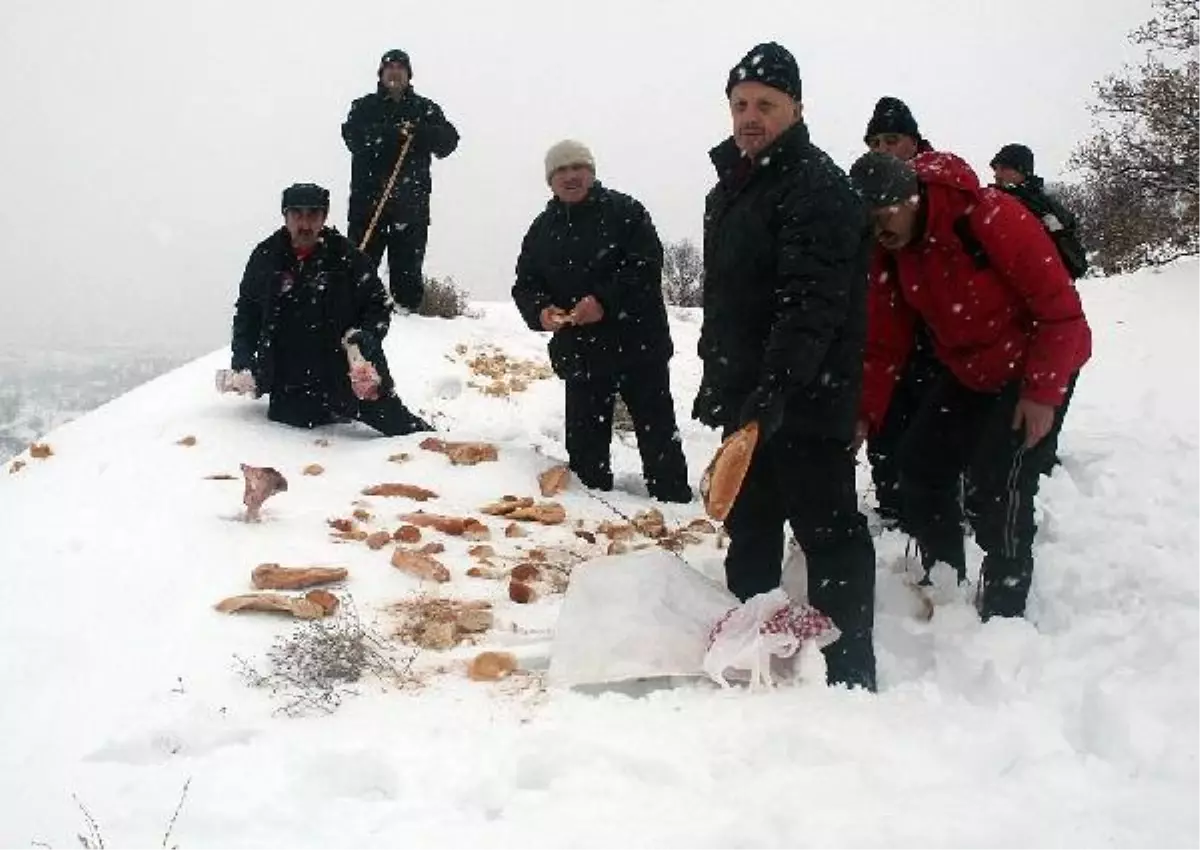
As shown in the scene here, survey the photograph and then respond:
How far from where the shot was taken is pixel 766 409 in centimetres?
270

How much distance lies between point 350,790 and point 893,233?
6.92 feet

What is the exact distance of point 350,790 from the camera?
88.1 inches

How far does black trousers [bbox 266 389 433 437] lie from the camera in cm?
589

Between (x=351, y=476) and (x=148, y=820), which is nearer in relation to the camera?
(x=148, y=820)

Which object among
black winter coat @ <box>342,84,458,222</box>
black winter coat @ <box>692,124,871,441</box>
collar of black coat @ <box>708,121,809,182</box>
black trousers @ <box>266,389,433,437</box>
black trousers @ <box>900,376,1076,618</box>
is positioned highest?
black winter coat @ <box>342,84,458,222</box>

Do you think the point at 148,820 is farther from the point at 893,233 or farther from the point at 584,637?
the point at 893,233

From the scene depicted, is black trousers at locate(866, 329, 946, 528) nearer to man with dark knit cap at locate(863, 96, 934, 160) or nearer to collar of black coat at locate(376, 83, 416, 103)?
man with dark knit cap at locate(863, 96, 934, 160)

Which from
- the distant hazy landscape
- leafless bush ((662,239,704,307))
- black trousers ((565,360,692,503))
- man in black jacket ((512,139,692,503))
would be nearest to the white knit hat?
man in black jacket ((512,139,692,503))

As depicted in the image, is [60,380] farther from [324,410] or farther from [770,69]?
[770,69]

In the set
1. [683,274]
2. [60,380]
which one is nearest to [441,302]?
→ [683,274]

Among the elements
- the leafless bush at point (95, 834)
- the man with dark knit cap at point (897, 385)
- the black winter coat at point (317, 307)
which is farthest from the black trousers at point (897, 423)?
the black winter coat at point (317, 307)

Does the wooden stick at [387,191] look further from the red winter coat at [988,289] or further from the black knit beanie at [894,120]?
the red winter coat at [988,289]

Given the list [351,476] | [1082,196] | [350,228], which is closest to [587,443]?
[351,476]

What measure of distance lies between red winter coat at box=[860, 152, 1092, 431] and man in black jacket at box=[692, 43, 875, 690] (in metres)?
0.28
